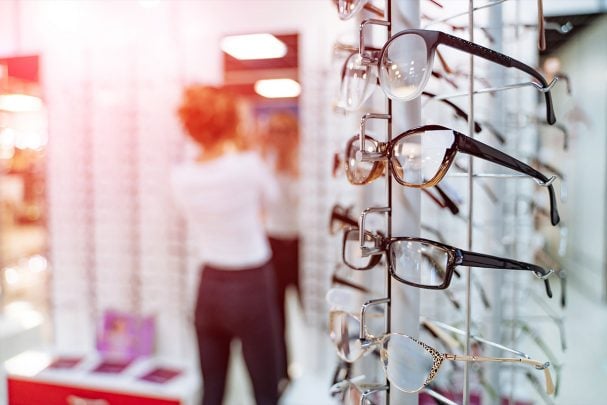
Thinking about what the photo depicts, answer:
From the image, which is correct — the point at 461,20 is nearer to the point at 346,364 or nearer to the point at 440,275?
the point at 440,275

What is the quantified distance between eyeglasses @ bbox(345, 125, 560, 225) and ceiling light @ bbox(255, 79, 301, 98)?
167 centimetres

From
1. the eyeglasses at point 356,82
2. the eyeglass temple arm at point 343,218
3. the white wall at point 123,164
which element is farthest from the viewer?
the white wall at point 123,164

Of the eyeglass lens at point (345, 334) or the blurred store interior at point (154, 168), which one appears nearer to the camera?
the eyeglass lens at point (345, 334)

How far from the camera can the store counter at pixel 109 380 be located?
71.4 inches

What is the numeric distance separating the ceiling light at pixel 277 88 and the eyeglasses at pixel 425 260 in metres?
1.68

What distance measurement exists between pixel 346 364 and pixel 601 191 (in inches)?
134

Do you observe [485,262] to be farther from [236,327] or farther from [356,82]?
[236,327]

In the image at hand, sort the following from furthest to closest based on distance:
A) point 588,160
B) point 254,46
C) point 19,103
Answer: point 588,160, point 254,46, point 19,103

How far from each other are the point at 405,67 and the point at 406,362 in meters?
0.36

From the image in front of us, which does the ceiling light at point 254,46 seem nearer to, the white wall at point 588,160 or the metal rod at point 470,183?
the white wall at point 588,160

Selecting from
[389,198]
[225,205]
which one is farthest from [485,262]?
[225,205]

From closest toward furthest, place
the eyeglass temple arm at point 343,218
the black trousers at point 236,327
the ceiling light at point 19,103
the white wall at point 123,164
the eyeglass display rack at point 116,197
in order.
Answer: the eyeglass temple arm at point 343,218 < the ceiling light at point 19,103 < the black trousers at point 236,327 < the white wall at point 123,164 < the eyeglass display rack at point 116,197

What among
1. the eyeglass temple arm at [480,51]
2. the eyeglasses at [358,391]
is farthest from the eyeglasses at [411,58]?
the eyeglasses at [358,391]

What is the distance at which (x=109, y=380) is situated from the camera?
6.65 ft
